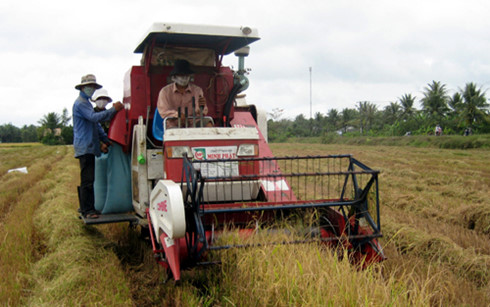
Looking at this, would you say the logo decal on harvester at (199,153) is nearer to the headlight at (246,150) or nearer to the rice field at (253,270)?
the headlight at (246,150)

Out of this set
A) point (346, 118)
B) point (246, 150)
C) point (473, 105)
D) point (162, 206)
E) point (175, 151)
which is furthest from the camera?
Answer: point (346, 118)

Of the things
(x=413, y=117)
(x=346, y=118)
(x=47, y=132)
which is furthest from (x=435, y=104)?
(x=47, y=132)

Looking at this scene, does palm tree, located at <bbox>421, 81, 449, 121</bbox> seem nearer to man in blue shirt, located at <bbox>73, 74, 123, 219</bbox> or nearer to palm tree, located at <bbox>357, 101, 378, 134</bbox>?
palm tree, located at <bbox>357, 101, 378, 134</bbox>

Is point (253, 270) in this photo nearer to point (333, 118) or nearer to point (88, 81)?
point (88, 81)

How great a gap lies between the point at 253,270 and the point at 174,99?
8.68 feet

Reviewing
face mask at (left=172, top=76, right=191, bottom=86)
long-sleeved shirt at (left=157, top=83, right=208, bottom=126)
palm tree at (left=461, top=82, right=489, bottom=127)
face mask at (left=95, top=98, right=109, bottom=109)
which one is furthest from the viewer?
palm tree at (left=461, top=82, right=489, bottom=127)

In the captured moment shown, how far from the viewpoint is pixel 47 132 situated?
6050 cm

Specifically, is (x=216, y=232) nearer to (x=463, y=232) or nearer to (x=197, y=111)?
(x=197, y=111)

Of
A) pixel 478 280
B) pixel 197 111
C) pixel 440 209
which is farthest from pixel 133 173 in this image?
pixel 440 209

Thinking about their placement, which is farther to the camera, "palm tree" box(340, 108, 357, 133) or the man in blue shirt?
"palm tree" box(340, 108, 357, 133)

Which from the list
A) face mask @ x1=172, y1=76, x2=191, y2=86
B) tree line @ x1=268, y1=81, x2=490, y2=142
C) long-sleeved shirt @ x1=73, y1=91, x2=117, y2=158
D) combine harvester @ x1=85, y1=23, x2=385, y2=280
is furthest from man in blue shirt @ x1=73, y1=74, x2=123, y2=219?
tree line @ x1=268, y1=81, x2=490, y2=142

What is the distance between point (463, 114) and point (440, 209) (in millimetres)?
35048

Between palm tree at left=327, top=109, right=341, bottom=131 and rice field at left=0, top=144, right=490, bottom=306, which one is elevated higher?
palm tree at left=327, top=109, right=341, bottom=131

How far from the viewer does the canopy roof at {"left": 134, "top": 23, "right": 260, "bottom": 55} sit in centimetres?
494
